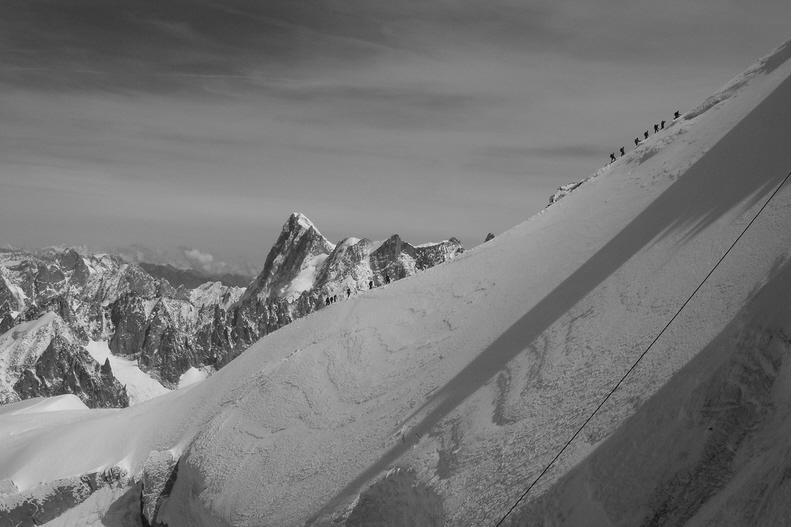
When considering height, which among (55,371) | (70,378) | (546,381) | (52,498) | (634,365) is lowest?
(70,378)

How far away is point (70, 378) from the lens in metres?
181

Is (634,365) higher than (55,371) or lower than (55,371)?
higher

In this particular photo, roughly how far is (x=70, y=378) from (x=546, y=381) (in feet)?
601

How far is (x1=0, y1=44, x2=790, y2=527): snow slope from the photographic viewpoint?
16578 mm

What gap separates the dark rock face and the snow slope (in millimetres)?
145124

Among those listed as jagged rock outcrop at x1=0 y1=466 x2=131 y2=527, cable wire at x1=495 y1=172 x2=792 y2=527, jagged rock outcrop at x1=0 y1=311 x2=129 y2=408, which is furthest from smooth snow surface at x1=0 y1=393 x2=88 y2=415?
jagged rock outcrop at x1=0 y1=311 x2=129 y2=408

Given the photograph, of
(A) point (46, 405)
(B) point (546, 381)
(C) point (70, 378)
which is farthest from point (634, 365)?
(C) point (70, 378)

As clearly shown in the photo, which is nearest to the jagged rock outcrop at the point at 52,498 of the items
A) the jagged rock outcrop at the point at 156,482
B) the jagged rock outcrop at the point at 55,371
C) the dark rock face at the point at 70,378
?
the jagged rock outcrop at the point at 156,482

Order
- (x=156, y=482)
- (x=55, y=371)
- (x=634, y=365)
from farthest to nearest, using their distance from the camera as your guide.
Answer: (x=55, y=371), (x=156, y=482), (x=634, y=365)

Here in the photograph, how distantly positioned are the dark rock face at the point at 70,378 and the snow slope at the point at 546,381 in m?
145

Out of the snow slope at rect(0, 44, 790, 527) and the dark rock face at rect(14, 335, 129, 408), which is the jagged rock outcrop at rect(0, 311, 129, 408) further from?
the snow slope at rect(0, 44, 790, 527)

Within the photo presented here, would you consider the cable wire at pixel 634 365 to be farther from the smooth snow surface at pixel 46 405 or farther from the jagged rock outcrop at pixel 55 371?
the jagged rock outcrop at pixel 55 371

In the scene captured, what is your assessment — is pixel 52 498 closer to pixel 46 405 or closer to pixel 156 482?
pixel 156 482

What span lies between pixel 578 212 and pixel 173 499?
977 inches
